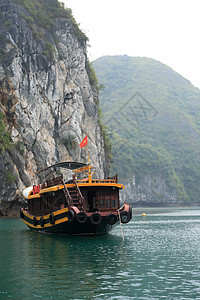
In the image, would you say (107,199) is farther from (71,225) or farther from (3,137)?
(3,137)

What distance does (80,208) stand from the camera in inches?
1000

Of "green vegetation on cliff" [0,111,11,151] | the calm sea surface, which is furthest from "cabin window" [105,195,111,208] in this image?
"green vegetation on cliff" [0,111,11,151]

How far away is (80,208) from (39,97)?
123ft

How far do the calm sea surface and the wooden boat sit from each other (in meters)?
1.86

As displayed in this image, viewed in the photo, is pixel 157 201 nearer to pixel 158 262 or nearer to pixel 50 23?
pixel 50 23

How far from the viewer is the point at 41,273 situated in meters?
14.2

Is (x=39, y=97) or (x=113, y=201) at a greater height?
(x=39, y=97)

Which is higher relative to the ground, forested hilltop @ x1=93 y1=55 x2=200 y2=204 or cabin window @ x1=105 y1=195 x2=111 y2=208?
forested hilltop @ x1=93 y1=55 x2=200 y2=204

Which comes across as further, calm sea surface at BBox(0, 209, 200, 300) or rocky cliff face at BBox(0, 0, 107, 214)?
rocky cliff face at BBox(0, 0, 107, 214)

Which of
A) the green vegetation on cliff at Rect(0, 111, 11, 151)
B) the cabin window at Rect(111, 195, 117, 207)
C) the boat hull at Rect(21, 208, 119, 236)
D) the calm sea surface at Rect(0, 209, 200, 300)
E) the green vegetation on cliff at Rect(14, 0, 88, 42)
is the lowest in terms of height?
the calm sea surface at Rect(0, 209, 200, 300)

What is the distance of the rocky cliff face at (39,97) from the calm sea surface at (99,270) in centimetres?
3160

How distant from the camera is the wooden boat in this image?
24625 millimetres

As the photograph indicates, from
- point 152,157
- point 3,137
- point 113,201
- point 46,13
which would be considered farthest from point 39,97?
point 152,157

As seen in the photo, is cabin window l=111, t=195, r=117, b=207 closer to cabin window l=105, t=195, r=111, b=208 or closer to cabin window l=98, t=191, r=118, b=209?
cabin window l=98, t=191, r=118, b=209
